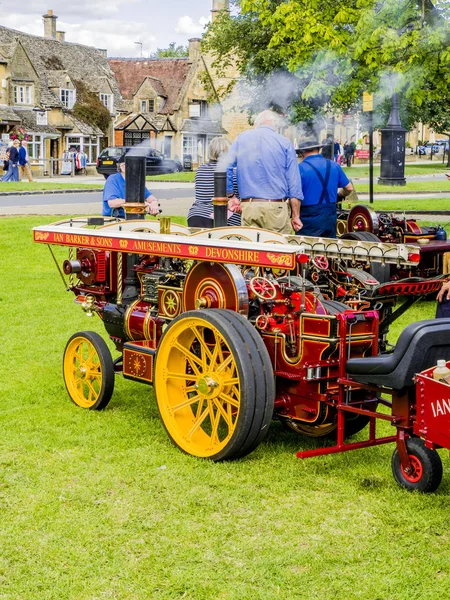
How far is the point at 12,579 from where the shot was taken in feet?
13.0

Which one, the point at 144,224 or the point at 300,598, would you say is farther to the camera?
the point at 144,224

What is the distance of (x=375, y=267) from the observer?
393 inches

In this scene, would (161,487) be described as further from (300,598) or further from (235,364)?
(300,598)

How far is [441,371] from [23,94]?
4835cm

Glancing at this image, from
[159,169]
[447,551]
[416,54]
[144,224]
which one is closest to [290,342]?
[447,551]

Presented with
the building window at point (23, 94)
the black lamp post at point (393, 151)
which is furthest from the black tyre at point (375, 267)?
the building window at point (23, 94)

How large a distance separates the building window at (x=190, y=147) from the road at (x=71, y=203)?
22553 mm

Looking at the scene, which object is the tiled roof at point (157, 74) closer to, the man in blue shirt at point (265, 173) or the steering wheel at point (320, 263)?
the man in blue shirt at point (265, 173)

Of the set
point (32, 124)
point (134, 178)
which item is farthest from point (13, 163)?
point (134, 178)

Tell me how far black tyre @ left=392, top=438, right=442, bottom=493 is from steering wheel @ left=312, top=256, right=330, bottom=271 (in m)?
1.69

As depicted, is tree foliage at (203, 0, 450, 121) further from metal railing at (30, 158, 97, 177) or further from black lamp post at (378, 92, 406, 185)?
metal railing at (30, 158, 97, 177)

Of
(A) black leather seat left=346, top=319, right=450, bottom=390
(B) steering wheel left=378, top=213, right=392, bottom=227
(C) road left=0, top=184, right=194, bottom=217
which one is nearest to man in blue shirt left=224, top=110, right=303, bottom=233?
(A) black leather seat left=346, top=319, right=450, bottom=390

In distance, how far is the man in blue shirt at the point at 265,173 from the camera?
7.44m

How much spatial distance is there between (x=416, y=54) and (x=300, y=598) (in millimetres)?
9636
